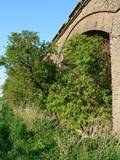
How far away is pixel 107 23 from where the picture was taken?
14.1 metres

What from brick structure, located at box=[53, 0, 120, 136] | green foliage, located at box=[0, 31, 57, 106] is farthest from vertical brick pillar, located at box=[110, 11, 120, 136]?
green foliage, located at box=[0, 31, 57, 106]

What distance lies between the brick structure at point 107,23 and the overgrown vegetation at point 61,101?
0.61 metres

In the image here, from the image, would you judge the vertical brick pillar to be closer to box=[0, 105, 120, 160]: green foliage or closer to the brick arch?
the brick arch

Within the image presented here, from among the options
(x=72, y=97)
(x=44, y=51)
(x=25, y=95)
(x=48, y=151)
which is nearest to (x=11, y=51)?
(x=44, y=51)

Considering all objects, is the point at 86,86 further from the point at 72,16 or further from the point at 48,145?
the point at 72,16

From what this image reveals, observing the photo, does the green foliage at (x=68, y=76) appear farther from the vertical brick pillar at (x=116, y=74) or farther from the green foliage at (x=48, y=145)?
the green foliage at (x=48, y=145)

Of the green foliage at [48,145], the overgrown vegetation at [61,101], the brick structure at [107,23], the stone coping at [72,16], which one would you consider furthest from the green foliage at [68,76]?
the stone coping at [72,16]

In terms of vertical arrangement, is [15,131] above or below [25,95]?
below

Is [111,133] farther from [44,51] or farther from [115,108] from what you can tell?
[44,51]

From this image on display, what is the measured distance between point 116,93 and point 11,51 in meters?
7.69

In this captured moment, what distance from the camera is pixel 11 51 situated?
19469mm

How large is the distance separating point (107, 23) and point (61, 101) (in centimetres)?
327

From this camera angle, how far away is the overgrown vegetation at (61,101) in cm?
1066

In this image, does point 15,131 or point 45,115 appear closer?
point 15,131
